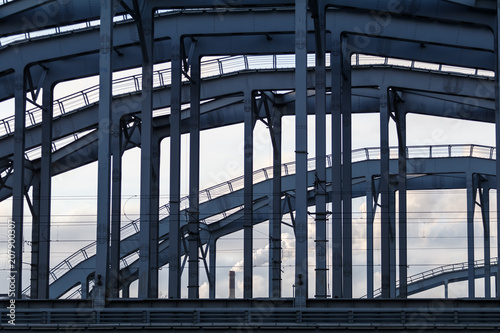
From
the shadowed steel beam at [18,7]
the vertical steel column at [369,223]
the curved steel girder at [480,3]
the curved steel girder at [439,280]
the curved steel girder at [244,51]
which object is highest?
the shadowed steel beam at [18,7]

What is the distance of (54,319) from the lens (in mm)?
26953

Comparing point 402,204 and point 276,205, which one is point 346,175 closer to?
point 276,205

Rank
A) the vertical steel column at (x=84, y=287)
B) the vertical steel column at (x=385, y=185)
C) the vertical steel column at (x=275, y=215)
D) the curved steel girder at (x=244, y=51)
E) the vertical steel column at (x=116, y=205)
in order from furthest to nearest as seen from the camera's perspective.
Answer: the vertical steel column at (x=84, y=287) → the vertical steel column at (x=275, y=215) → the vertical steel column at (x=385, y=185) → the vertical steel column at (x=116, y=205) → the curved steel girder at (x=244, y=51)

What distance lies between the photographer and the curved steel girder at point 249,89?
A: 150ft

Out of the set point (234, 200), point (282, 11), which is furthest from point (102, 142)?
Answer: point (234, 200)

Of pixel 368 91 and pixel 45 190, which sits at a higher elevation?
pixel 368 91

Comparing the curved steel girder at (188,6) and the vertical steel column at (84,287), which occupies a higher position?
the curved steel girder at (188,6)

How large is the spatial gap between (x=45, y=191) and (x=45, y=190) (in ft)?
0.26

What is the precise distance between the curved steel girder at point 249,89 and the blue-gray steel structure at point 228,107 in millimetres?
71

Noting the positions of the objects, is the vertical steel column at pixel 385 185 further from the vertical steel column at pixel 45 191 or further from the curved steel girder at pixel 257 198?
the vertical steel column at pixel 45 191

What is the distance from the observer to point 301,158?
3061cm

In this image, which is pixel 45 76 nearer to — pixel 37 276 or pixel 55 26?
pixel 55 26

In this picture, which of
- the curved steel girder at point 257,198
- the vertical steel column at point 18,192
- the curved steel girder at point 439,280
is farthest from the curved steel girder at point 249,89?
the curved steel girder at point 439,280

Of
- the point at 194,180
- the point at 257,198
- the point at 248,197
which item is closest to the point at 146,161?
the point at 194,180
